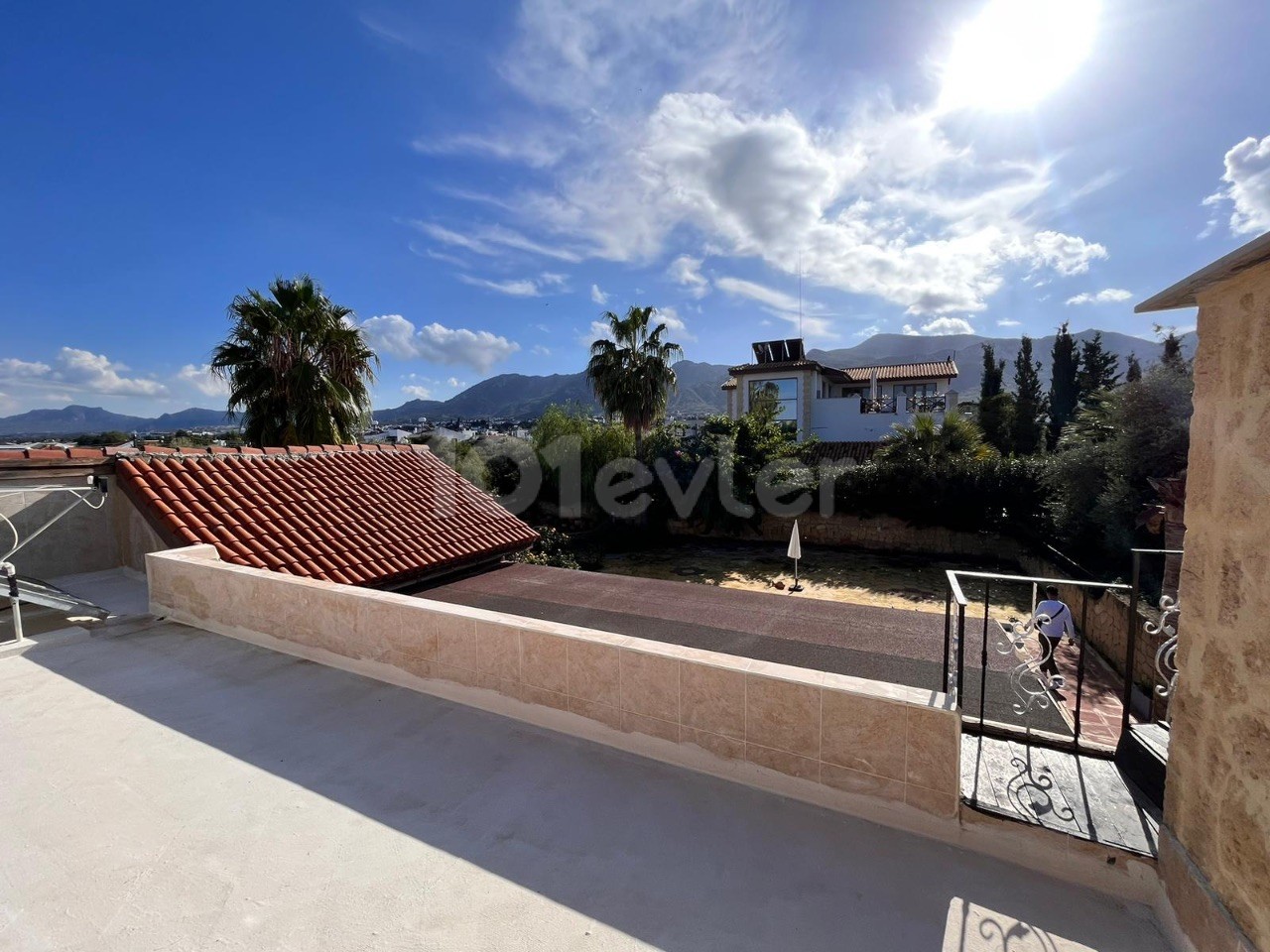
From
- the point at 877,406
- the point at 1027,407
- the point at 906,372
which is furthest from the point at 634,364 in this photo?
the point at 1027,407

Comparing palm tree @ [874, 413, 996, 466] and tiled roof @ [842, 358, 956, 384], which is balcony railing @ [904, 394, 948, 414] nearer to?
tiled roof @ [842, 358, 956, 384]

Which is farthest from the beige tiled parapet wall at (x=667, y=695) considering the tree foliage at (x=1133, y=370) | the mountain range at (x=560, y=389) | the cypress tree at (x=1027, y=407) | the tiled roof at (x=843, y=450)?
the mountain range at (x=560, y=389)

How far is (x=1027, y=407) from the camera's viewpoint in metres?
31.0

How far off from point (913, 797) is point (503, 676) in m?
2.08

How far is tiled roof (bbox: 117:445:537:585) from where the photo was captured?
564 centimetres

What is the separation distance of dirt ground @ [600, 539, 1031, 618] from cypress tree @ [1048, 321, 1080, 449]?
2508cm

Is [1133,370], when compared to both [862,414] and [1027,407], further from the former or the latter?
[862,414]

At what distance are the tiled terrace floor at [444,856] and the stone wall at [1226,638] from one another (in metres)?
0.39

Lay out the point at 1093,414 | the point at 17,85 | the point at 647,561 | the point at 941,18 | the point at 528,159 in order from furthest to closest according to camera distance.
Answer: the point at 647,561
the point at 1093,414
the point at 528,159
the point at 17,85
the point at 941,18

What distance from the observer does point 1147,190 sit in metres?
8.02

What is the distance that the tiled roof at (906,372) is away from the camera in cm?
3288

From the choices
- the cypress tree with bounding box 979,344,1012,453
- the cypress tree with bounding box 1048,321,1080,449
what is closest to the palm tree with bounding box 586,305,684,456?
the cypress tree with bounding box 979,344,1012,453

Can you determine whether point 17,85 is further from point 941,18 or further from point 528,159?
point 941,18

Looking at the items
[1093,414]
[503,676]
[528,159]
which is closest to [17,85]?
[528,159]
